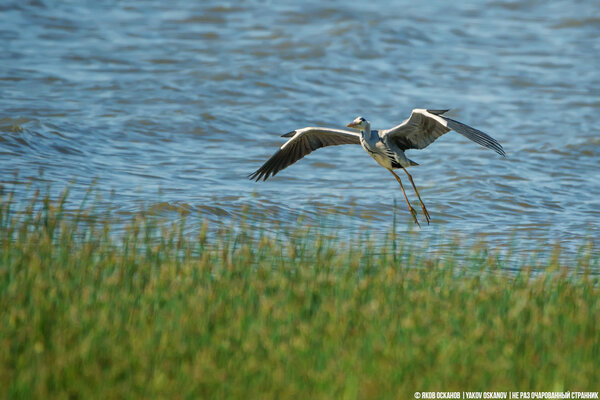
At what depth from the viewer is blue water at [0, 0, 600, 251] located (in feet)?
40.1

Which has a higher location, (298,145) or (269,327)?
(298,145)

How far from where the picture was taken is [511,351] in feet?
19.5

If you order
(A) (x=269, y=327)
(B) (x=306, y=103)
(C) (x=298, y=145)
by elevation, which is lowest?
(A) (x=269, y=327)

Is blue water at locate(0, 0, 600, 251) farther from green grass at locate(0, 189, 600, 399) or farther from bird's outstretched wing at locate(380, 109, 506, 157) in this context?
green grass at locate(0, 189, 600, 399)

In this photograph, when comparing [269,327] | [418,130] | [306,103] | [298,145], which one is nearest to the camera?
[269,327]

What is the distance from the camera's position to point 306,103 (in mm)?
18422

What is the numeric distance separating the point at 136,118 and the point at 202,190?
4.38 metres

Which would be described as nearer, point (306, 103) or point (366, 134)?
point (366, 134)

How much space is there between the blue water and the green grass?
57.6 inches

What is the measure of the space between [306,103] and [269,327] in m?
12.6

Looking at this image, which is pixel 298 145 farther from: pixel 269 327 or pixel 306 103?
pixel 306 103

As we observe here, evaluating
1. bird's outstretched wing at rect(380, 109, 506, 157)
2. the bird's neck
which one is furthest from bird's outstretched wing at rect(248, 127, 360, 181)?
bird's outstretched wing at rect(380, 109, 506, 157)

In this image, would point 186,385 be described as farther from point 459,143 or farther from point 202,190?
point 459,143

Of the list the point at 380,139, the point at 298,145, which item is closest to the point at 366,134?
the point at 380,139
